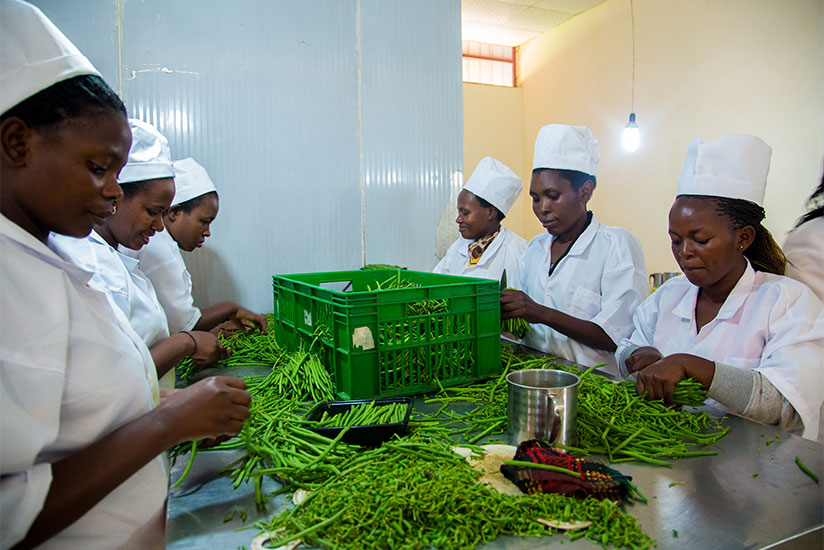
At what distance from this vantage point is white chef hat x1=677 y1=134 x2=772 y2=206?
1695 millimetres

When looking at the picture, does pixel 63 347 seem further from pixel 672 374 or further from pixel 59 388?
pixel 672 374

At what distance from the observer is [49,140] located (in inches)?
32.9

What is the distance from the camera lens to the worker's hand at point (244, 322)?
8.99 ft

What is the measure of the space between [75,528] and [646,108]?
6.40 meters

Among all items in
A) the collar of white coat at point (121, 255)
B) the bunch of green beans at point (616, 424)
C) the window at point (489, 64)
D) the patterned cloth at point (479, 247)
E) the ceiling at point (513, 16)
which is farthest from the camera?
the window at point (489, 64)

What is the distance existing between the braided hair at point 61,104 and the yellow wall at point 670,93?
16.8 feet

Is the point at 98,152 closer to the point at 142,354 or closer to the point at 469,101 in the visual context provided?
the point at 142,354

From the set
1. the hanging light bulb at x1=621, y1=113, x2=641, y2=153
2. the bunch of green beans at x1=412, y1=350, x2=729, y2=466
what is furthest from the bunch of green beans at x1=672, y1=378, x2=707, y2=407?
the hanging light bulb at x1=621, y1=113, x2=641, y2=153

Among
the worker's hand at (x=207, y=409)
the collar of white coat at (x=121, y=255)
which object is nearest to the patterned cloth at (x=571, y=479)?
the worker's hand at (x=207, y=409)

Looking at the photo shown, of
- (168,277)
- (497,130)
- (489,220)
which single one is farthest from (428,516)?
(497,130)

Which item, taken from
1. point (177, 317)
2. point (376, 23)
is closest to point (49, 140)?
point (177, 317)

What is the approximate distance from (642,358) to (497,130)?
653cm

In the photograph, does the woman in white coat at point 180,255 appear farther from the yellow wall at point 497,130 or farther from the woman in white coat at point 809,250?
the yellow wall at point 497,130

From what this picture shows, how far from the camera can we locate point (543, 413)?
123cm
